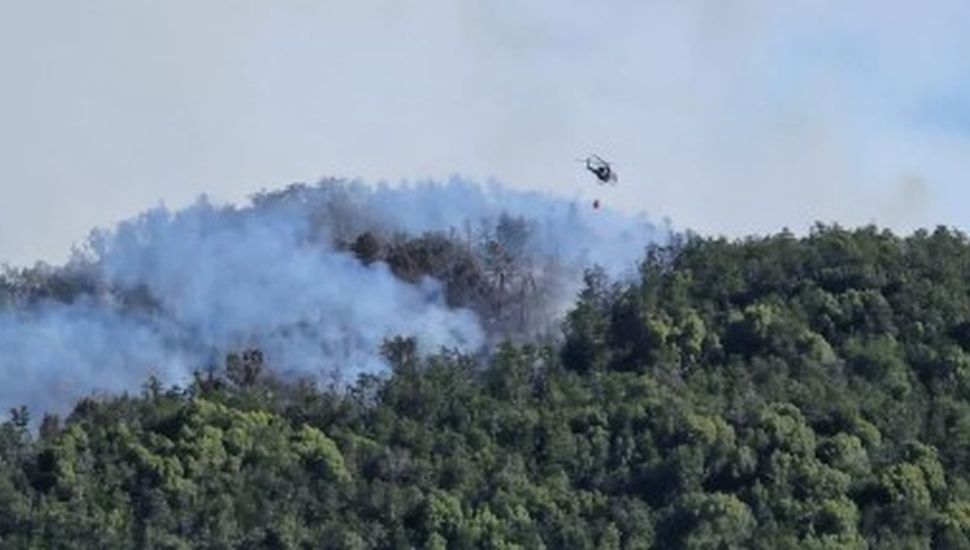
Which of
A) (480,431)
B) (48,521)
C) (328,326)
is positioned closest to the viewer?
(48,521)

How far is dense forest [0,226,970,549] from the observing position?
441 ft

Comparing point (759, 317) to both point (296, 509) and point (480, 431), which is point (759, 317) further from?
point (296, 509)

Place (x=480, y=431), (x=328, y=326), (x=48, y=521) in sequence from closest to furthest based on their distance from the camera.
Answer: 1. (x=48, y=521)
2. (x=480, y=431)
3. (x=328, y=326)

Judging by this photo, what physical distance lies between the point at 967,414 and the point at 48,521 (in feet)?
104

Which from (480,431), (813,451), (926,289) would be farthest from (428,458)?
(926,289)

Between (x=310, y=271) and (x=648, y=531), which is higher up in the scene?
(x=310, y=271)

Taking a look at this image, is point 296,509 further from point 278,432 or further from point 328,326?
point 328,326

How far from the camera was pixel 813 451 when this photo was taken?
461ft

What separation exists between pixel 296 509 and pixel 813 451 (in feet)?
56.2

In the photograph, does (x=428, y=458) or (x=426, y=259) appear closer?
(x=428, y=458)

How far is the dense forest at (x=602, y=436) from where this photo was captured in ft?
441

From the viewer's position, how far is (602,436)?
141m

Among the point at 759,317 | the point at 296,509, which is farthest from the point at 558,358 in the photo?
the point at 296,509

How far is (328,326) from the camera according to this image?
495 feet
